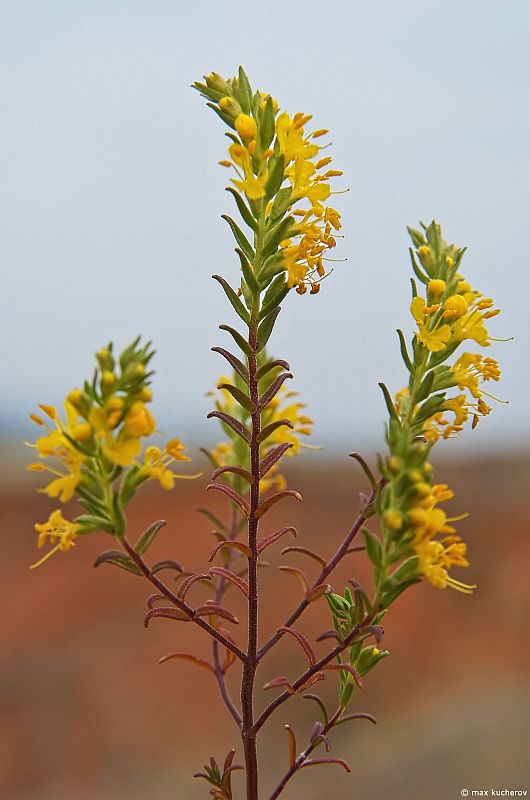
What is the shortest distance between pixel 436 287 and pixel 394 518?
465mm

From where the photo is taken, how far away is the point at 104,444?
3.60 feet

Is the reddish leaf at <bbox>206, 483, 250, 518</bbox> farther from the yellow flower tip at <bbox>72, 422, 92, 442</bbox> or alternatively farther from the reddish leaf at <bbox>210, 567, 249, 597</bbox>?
the yellow flower tip at <bbox>72, 422, 92, 442</bbox>

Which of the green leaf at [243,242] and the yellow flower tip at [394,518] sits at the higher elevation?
the green leaf at [243,242]

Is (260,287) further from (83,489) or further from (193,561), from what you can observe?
(193,561)

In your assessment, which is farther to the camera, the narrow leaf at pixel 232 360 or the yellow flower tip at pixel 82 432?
the narrow leaf at pixel 232 360

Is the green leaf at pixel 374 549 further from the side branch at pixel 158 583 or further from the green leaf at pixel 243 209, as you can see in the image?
the green leaf at pixel 243 209

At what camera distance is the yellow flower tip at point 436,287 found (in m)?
1.34

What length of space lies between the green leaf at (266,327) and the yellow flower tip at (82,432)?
322 millimetres

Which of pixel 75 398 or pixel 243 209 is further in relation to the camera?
pixel 243 209

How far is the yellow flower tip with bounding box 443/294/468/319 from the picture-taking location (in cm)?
132

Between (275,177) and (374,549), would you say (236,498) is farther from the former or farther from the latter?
(275,177)

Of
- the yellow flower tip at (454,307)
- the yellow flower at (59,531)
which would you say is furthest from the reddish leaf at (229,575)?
the yellow flower tip at (454,307)

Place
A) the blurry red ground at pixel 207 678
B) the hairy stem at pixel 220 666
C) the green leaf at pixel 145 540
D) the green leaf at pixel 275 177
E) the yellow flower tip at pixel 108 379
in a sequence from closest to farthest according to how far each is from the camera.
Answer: the yellow flower tip at pixel 108 379 < the green leaf at pixel 145 540 < the green leaf at pixel 275 177 < the hairy stem at pixel 220 666 < the blurry red ground at pixel 207 678

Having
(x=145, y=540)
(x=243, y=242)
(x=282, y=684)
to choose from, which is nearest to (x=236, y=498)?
(x=145, y=540)
